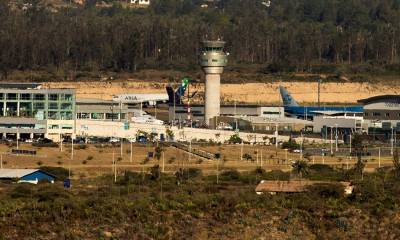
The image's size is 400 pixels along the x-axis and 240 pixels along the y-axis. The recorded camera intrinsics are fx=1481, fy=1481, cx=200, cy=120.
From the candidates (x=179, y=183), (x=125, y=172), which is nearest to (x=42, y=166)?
(x=125, y=172)

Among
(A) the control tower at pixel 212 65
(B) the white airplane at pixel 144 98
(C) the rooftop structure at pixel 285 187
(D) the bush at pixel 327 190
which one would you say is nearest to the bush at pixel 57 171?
(C) the rooftop structure at pixel 285 187

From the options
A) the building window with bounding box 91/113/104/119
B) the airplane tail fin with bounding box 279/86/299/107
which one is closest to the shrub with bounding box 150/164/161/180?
the building window with bounding box 91/113/104/119

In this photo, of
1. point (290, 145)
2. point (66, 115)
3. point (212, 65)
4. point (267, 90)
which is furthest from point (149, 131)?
point (267, 90)

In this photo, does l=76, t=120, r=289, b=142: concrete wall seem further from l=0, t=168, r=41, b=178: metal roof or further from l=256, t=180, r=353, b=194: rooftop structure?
l=256, t=180, r=353, b=194: rooftop structure

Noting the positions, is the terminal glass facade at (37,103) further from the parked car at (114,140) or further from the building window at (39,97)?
the parked car at (114,140)

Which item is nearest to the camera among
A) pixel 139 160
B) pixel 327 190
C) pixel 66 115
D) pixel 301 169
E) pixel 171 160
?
pixel 327 190

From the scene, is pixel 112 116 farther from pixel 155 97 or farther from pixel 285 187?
pixel 285 187

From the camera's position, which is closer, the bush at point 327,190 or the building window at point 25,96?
the bush at point 327,190

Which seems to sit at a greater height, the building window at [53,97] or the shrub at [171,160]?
the building window at [53,97]
